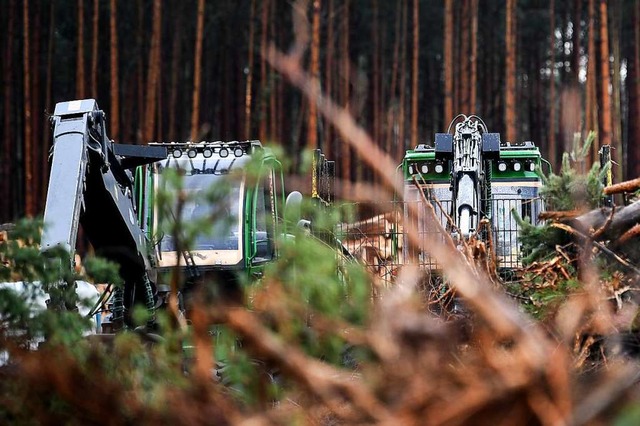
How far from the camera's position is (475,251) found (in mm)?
7387

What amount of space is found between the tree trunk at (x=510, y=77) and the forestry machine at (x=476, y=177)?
45.6ft

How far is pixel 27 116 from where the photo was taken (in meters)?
30.0

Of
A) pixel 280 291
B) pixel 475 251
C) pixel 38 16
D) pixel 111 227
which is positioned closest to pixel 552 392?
pixel 280 291

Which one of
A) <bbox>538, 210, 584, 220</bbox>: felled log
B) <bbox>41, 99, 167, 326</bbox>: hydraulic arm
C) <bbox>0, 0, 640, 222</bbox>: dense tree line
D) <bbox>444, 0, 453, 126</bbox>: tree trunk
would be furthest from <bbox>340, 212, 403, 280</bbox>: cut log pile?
<bbox>444, 0, 453, 126</bbox>: tree trunk

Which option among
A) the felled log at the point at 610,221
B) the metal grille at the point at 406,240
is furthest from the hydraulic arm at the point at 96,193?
the felled log at the point at 610,221

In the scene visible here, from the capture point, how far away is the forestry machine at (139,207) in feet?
25.8

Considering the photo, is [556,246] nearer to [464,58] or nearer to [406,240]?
[406,240]

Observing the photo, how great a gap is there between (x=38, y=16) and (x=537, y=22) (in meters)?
19.1

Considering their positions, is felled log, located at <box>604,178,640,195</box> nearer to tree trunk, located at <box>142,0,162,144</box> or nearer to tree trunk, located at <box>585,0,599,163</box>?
tree trunk, located at <box>142,0,162,144</box>

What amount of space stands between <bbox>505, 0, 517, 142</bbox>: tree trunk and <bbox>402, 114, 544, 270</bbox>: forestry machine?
1389cm

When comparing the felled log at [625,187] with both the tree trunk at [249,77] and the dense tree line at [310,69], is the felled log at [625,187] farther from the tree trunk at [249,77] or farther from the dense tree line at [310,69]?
the tree trunk at [249,77]

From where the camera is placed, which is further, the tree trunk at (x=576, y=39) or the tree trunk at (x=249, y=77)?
the tree trunk at (x=576, y=39)

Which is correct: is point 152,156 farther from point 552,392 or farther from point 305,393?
point 552,392

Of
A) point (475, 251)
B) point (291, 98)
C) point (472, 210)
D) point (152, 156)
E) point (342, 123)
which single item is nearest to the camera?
point (342, 123)
